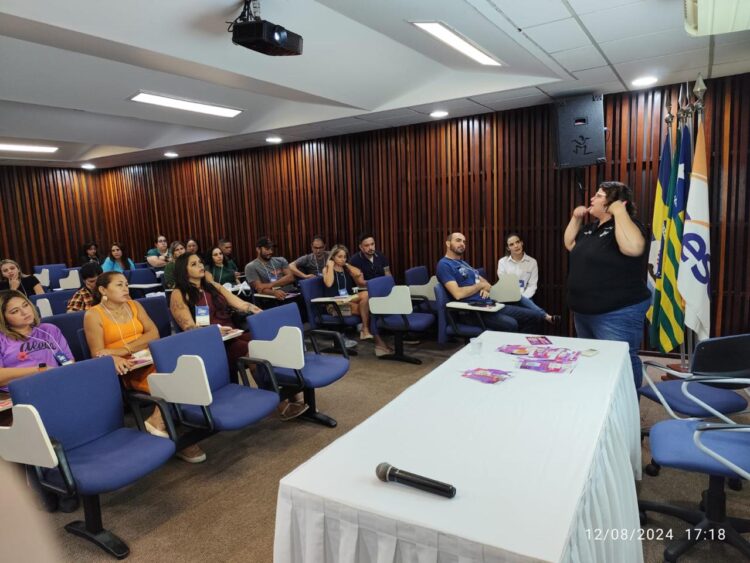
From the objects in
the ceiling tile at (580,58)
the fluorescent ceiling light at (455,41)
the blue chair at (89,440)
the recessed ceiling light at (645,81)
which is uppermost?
the fluorescent ceiling light at (455,41)

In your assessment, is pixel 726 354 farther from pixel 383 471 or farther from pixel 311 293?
pixel 311 293

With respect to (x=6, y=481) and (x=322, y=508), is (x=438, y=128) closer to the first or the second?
(x=322, y=508)

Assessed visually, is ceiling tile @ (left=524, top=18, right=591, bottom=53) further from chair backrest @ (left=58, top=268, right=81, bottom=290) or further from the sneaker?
chair backrest @ (left=58, top=268, right=81, bottom=290)

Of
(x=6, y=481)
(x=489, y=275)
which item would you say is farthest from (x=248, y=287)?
(x=6, y=481)

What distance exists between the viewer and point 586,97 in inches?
213

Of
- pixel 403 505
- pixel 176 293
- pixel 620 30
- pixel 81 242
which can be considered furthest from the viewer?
pixel 81 242

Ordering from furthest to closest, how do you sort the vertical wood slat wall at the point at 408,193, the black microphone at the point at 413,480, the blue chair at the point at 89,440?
the vertical wood slat wall at the point at 408,193 → the blue chair at the point at 89,440 → the black microphone at the point at 413,480

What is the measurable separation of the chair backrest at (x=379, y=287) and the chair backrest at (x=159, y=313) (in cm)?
219

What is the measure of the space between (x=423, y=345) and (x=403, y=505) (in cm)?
494

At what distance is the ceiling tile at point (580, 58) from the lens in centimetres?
407

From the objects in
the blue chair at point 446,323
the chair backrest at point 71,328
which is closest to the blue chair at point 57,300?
the chair backrest at point 71,328

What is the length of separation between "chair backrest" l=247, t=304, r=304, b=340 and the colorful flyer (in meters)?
1.65

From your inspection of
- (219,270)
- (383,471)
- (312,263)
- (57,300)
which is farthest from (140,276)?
(383,471)

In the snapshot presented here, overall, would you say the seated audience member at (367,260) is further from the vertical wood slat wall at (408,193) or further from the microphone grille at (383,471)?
the microphone grille at (383,471)
